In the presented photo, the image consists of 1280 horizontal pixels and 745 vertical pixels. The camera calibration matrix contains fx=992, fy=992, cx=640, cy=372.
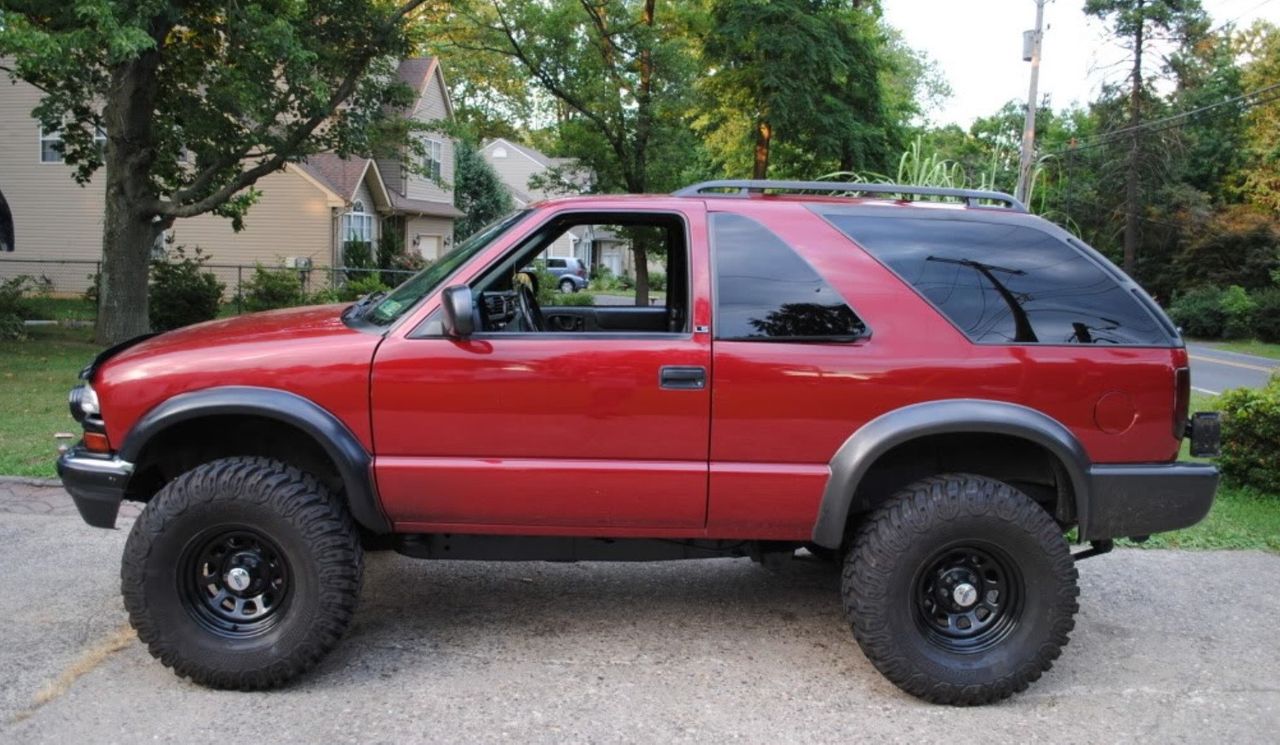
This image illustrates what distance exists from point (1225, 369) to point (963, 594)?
21.7 m

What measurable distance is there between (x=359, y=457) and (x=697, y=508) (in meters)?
1.34

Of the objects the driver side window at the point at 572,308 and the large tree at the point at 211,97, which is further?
the large tree at the point at 211,97

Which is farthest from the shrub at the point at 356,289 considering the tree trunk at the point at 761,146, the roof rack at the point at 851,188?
the roof rack at the point at 851,188

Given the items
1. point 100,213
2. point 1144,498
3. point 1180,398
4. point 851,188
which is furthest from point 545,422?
point 100,213

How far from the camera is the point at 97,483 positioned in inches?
155

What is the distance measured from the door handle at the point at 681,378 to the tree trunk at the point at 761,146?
1627 cm

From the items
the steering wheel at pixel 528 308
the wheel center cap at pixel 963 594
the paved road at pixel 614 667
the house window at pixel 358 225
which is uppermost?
the house window at pixel 358 225

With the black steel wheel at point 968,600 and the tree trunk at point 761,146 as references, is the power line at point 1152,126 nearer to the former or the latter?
the tree trunk at point 761,146

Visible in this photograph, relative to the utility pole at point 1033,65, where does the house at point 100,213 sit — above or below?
below

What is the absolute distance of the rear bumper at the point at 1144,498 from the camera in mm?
3934

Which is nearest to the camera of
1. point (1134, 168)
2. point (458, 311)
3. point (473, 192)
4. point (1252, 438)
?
point (458, 311)

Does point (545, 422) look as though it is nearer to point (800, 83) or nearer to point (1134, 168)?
point (800, 83)

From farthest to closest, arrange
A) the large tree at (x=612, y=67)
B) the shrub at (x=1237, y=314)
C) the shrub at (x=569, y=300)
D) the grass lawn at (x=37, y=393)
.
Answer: the shrub at (x=1237, y=314), the shrub at (x=569, y=300), the large tree at (x=612, y=67), the grass lawn at (x=37, y=393)

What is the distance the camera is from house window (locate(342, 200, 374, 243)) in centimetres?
2907
